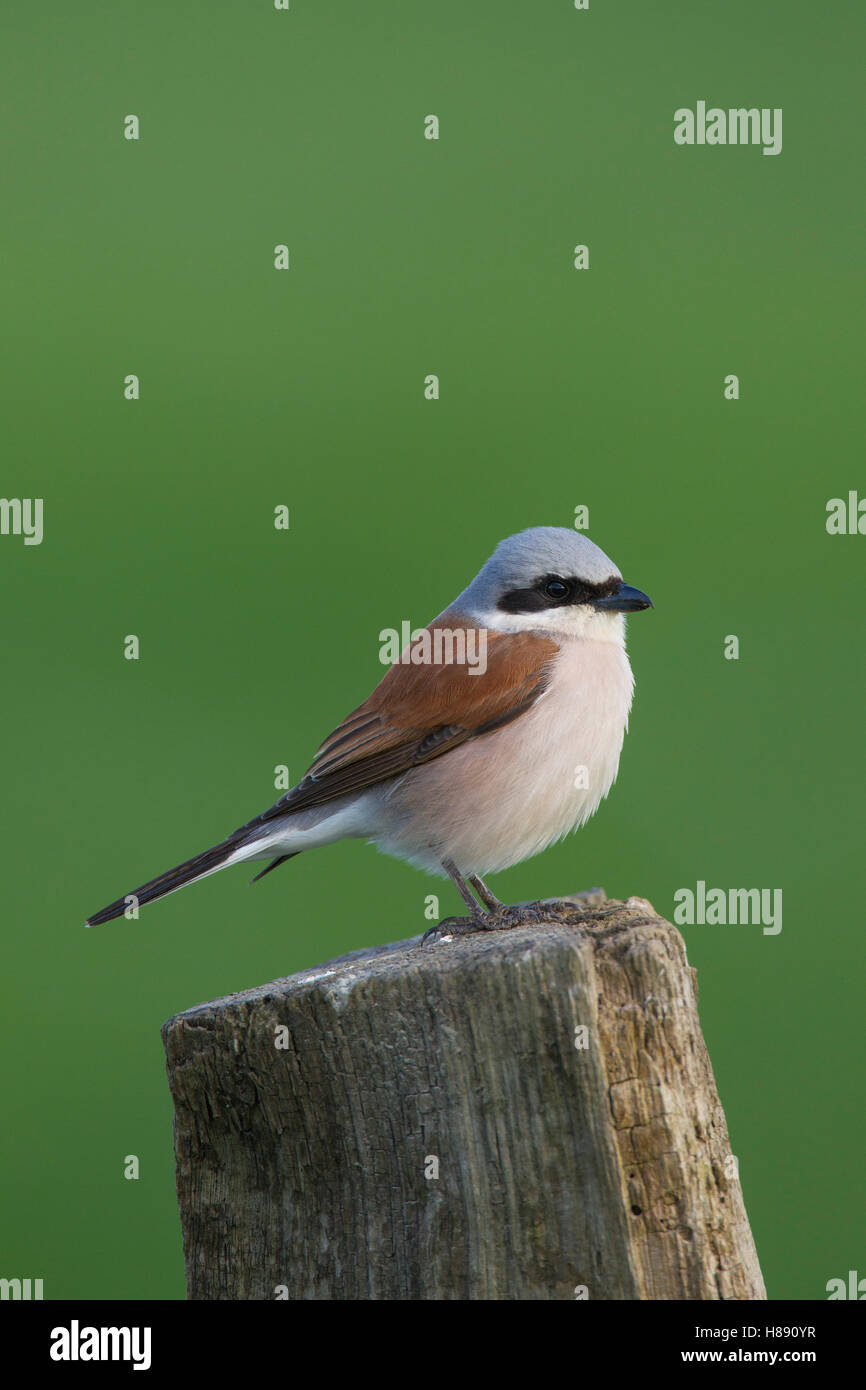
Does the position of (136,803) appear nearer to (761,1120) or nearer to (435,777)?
(761,1120)

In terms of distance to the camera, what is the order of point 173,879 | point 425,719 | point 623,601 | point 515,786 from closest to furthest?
1. point 173,879
2. point 515,786
3. point 425,719
4. point 623,601

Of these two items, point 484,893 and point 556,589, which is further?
point 556,589

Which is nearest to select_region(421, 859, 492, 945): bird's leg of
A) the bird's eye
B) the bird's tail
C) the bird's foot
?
the bird's foot

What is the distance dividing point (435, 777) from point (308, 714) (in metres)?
5.75

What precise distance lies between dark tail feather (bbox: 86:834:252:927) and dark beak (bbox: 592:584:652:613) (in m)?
1.68

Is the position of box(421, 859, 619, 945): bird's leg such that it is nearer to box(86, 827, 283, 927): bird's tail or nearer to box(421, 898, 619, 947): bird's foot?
box(421, 898, 619, 947): bird's foot

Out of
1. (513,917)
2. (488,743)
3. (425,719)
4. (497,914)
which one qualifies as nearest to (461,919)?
(497,914)

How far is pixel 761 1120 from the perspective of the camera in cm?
831

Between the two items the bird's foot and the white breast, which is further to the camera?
the white breast

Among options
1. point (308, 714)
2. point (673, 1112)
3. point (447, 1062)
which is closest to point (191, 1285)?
point (447, 1062)

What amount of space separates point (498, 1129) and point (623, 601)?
10.2 ft

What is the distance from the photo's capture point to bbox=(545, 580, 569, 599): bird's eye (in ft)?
19.4

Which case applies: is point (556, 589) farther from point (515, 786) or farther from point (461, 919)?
point (461, 919)

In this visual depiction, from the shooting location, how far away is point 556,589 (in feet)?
19.5
